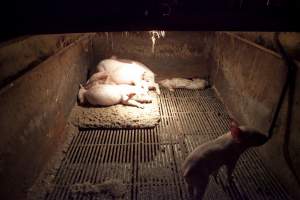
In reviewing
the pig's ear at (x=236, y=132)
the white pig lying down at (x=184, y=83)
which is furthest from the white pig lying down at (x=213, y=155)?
the white pig lying down at (x=184, y=83)

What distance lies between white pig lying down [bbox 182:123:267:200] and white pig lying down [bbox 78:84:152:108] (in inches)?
93.6

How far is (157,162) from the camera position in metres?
3.32

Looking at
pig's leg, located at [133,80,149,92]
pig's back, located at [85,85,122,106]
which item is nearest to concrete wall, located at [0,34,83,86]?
pig's back, located at [85,85,122,106]

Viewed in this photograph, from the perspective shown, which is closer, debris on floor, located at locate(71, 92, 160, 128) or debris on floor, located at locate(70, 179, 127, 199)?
debris on floor, located at locate(70, 179, 127, 199)

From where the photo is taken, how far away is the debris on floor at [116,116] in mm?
4082

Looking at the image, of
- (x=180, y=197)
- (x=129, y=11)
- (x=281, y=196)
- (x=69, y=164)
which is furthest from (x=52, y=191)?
(x=281, y=196)

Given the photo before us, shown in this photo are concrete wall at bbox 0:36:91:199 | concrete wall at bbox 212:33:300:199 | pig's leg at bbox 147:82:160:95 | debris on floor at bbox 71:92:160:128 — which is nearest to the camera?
concrete wall at bbox 0:36:91:199

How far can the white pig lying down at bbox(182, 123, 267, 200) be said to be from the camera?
2320 millimetres

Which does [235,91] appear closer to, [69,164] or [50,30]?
[69,164]

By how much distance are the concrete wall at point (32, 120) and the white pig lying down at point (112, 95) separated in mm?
440

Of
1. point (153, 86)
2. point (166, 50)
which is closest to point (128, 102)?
point (153, 86)

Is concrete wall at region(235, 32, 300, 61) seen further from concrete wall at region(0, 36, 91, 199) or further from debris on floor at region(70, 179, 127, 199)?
concrete wall at region(0, 36, 91, 199)

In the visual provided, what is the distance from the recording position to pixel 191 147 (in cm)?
358

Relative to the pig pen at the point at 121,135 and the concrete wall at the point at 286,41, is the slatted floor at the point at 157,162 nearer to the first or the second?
the pig pen at the point at 121,135
